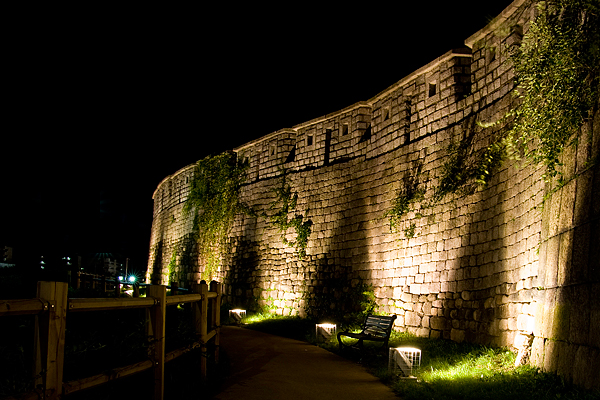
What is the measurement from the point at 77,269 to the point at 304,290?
700 cm

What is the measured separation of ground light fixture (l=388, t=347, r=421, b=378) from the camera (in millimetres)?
6717

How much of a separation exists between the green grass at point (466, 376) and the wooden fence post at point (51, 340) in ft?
11.5

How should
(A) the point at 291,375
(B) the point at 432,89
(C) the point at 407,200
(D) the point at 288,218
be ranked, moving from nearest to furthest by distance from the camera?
1. (A) the point at 291,375
2. (B) the point at 432,89
3. (C) the point at 407,200
4. (D) the point at 288,218

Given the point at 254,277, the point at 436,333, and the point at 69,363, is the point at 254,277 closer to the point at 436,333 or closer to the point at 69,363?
the point at 436,333

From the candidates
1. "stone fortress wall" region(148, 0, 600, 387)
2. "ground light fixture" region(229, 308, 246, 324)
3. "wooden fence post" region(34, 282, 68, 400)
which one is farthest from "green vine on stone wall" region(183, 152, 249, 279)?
"wooden fence post" region(34, 282, 68, 400)

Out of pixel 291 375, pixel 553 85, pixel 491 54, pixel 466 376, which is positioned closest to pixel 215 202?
pixel 491 54

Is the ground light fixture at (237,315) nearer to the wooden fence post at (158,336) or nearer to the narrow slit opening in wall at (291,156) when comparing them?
the narrow slit opening in wall at (291,156)

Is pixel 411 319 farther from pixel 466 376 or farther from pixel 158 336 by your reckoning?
pixel 158 336

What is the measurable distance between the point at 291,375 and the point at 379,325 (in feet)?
8.56

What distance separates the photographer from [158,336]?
15.4 feet

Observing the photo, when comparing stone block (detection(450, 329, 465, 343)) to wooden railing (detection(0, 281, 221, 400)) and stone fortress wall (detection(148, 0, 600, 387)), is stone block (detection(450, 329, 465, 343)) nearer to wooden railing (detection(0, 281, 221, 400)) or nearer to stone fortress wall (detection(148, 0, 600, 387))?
stone fortress wall (detection(148, 0, 600, 387))

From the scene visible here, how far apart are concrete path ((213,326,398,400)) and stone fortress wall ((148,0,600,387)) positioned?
1.92 m

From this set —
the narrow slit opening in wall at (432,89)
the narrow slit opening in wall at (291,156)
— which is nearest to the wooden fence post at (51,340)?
the narrow slit opening in wall at (432,89)

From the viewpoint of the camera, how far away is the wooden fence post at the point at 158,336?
4.63m
